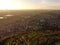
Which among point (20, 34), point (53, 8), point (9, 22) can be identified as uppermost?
point (53, 8)

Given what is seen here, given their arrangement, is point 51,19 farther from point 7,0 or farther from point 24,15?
point 7,0

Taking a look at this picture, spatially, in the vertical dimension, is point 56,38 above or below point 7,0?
below

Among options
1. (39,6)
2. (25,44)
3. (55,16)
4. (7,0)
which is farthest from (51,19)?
(7,0)

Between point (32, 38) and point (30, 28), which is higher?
point (30, 28)

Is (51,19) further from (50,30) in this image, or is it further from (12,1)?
(12,1)

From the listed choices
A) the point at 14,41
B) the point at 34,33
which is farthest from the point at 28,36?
the point at 14,41

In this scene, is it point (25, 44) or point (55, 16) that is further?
point (55, 16)
